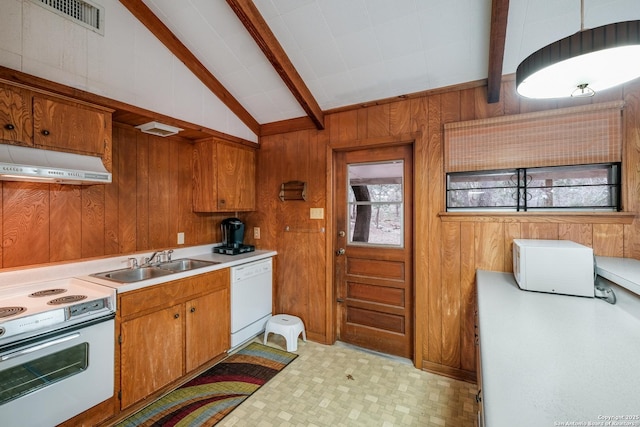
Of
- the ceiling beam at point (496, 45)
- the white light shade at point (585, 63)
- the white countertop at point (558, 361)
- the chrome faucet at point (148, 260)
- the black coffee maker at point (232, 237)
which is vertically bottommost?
the white countertop at point (558, 361)

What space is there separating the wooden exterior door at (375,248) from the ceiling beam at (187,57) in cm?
119

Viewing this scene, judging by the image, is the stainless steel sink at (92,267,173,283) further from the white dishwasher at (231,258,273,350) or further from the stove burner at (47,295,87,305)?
the white dishwasher at (231,258,273,350)

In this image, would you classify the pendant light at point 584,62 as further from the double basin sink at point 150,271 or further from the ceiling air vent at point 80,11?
the ceiling air vent at point 80,11

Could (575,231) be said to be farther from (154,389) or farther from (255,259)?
(154,389)

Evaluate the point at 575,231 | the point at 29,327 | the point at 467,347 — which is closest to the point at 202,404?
the point at 29,327

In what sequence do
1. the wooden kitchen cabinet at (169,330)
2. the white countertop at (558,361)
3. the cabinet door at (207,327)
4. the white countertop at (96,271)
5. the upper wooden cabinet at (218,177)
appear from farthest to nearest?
the upper wooden cabinet at (218,177)
the cabinet door at (207,327)
the wooden kitchen cabinet at (169,330)
the white countertop at (96,271)
the white countertop at (558,361)

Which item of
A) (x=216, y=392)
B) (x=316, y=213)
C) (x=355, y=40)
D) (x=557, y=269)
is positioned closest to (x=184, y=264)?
(x=216, y=392)

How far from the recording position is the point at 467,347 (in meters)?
2.32

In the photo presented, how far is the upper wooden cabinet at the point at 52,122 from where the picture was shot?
1559 mm

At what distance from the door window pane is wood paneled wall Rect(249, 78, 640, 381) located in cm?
23

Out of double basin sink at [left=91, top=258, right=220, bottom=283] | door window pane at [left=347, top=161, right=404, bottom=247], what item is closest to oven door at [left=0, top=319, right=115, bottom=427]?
double basin sink at [left=91, top=258, right=220, bottom=283]

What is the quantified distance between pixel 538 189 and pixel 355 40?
1789 millimetres

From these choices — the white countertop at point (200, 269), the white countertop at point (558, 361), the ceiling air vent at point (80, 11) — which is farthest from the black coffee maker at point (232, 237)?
the white countertop at point (558, 361)

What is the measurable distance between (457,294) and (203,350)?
7.27 feet
